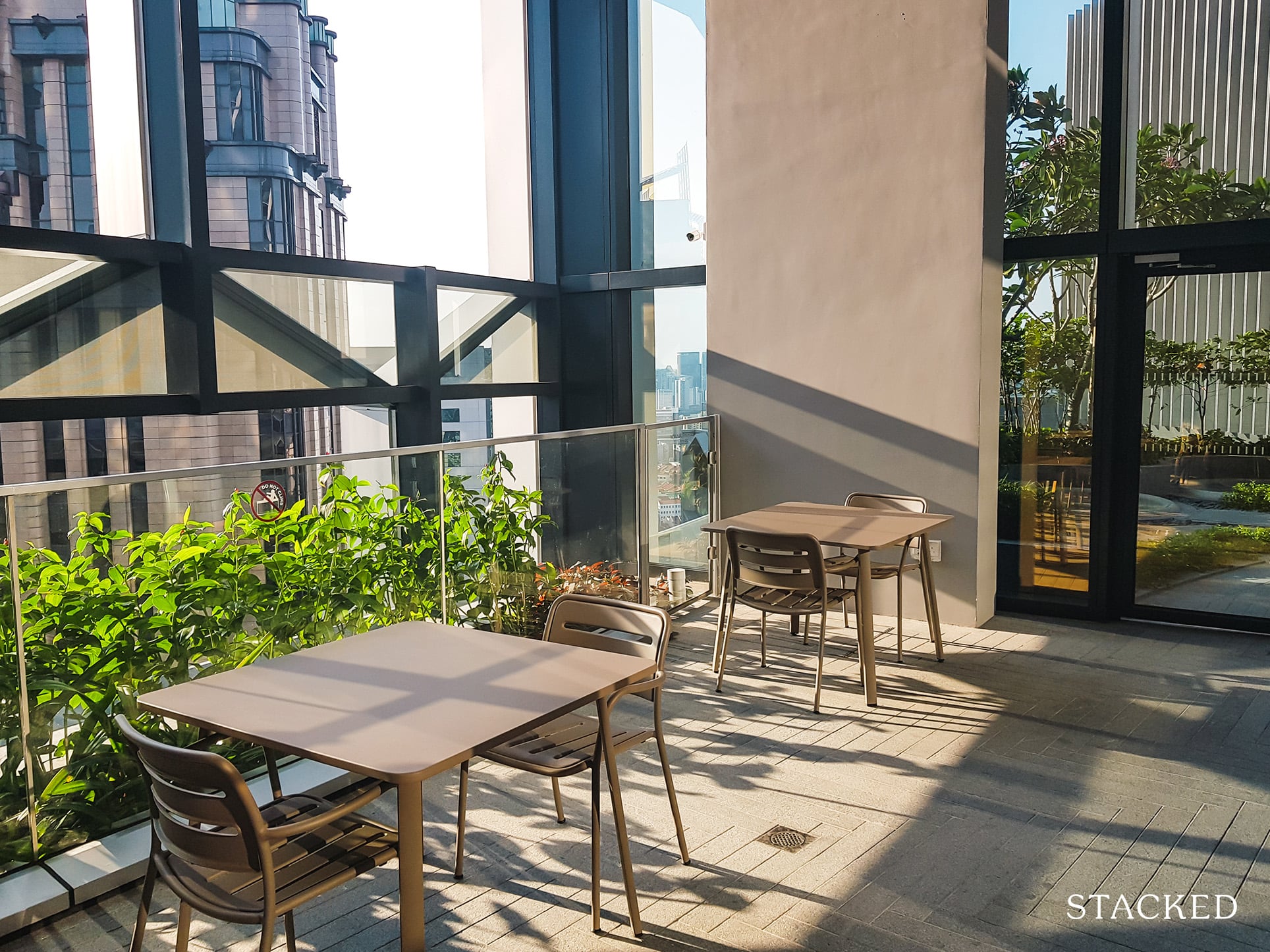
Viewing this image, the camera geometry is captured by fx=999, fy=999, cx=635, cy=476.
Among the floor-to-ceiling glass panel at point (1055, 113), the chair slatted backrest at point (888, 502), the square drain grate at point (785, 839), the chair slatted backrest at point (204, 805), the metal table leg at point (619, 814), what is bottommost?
the square drain grate at point (785, 839)

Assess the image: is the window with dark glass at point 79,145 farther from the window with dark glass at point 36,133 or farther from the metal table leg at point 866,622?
the metal table leg at point 866,622

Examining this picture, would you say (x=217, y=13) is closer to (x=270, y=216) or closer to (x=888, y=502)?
(x=270, y=216)

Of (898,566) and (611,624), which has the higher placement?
(611,624)

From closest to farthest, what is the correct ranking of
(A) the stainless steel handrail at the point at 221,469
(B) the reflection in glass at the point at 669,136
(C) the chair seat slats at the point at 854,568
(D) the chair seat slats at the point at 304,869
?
(D) the chair seat slats at the point at 304,869 → (A) the stainless steel handrail at the point at 221,469 → (C) the chair seat slats at the point at 854,568 → (B) the reflection in glass at the point at 669,136

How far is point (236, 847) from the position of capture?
2.13 meters

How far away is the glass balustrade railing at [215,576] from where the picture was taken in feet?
10.3

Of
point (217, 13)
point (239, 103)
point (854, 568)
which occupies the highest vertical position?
point (217, 13)

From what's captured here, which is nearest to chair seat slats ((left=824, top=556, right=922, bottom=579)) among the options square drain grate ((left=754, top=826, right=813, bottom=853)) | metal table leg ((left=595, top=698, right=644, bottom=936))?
square drain grate ((left=754, top=826, right=813, bottom=853))

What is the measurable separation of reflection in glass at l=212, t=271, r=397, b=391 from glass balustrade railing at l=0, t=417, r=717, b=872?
182cm

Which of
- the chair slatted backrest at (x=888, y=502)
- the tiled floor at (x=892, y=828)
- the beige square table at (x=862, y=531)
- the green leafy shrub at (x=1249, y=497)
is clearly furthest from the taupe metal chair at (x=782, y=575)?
the green leafy shrub at (x=1249, y=497)

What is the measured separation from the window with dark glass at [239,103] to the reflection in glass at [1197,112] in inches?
207

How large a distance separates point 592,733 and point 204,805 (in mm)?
1373

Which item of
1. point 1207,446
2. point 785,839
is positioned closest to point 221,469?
point 785,839

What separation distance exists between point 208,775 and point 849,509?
429 cm
